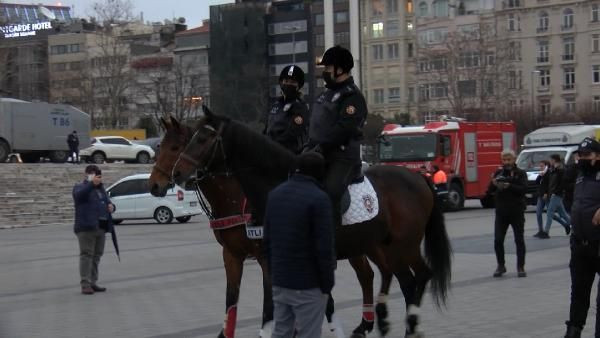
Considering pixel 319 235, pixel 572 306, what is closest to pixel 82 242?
pixel 572 306

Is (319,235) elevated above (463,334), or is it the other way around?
(319,235)

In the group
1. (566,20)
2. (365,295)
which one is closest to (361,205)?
(365,295)

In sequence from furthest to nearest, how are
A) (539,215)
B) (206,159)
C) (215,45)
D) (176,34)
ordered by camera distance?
1. (176,34)
2. (215,45)
3. (539,215)
4. (206,159)

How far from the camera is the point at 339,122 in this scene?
916 cm

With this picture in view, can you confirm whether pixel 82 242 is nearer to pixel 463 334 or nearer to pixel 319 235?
pixel 463 334

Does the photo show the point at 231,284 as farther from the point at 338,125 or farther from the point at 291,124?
the point at 338,125

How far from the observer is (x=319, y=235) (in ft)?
22.5

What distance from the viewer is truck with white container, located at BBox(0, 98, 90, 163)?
161 ft

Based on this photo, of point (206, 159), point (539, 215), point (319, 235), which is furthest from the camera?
point (539, 215)

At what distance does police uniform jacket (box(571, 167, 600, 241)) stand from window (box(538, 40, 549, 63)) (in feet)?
318

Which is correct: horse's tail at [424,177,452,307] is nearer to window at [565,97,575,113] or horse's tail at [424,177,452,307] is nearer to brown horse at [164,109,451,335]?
brown horse at [164,109,451,335]

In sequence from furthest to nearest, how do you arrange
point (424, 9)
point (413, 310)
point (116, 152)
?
1. point (424, 9)
2. point (116, 152)
3. point (413, 310)

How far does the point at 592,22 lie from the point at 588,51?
283 cm

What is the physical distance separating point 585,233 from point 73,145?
146 feet
